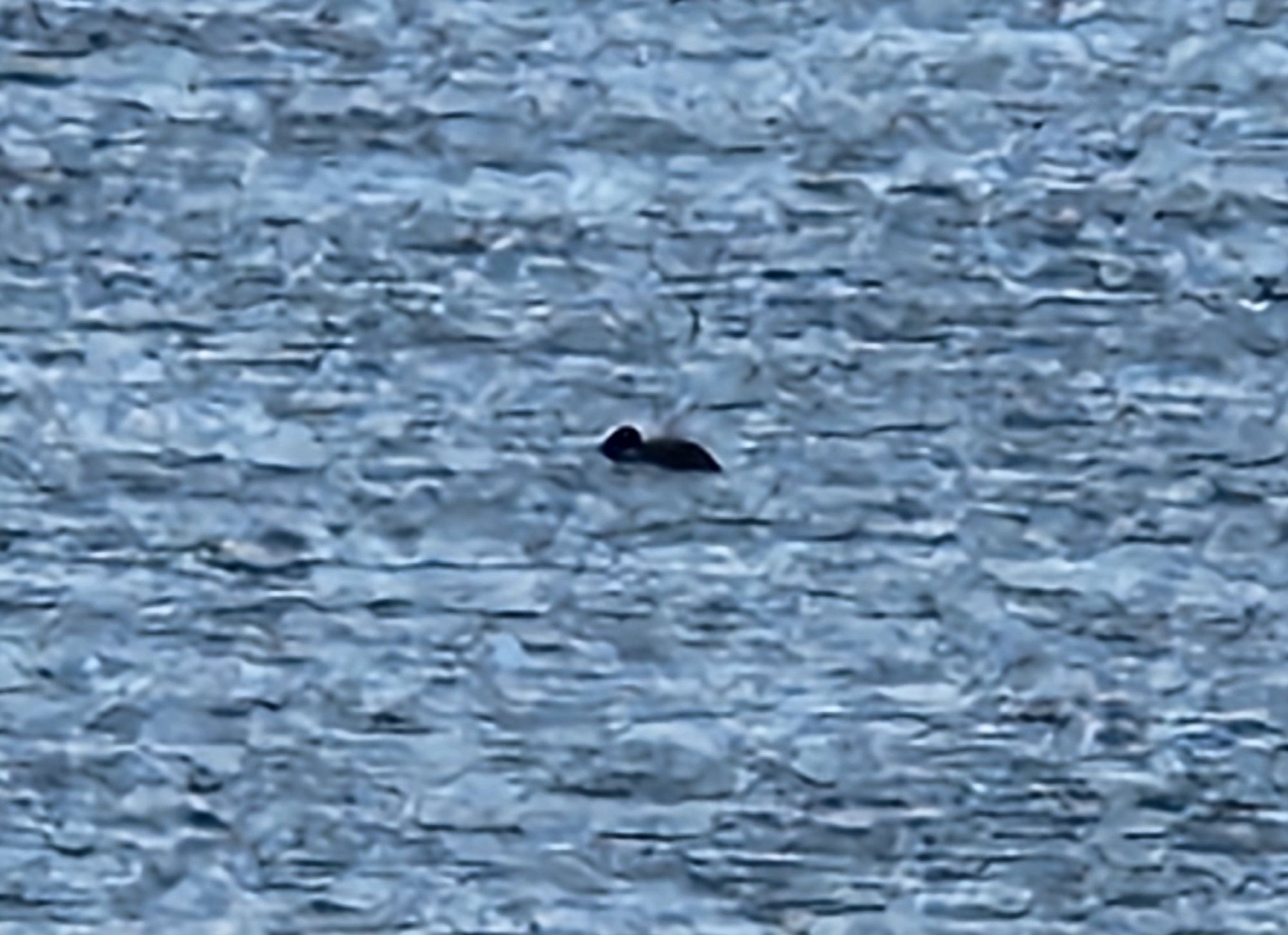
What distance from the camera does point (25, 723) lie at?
1023mm

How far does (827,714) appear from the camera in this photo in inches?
40.0

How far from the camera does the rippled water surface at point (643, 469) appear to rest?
99cm

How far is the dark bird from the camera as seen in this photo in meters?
1.01

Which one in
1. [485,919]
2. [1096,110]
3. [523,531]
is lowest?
[485,919]

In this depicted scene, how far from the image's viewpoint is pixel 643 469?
3.31 ft

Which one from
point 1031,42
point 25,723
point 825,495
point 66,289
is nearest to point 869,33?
point 1031,42

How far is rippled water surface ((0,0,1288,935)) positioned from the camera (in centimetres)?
99

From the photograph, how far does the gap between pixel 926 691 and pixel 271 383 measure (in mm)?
286

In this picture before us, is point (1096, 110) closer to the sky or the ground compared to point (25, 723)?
closer to the sky

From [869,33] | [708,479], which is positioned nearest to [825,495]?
[708,479]

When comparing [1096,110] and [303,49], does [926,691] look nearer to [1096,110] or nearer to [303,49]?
[1096,110]

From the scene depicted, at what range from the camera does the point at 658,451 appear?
101cm

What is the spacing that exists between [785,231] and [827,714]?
0.63 feet

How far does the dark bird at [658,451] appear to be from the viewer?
101cm
